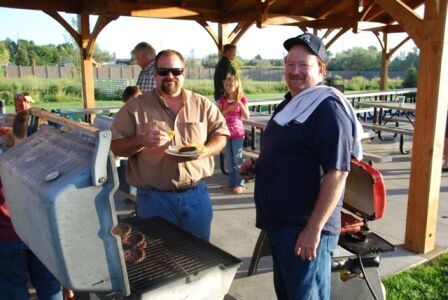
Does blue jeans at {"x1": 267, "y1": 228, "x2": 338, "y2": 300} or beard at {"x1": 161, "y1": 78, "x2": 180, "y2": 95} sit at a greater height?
beard at {"x1": 161, "y1": 78, "x2": 180, "y2": 95}

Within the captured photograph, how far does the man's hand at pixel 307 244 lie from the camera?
72.4 inches

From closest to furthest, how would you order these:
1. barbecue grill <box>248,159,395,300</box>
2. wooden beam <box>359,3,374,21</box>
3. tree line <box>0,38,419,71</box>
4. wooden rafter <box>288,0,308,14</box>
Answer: barbecue grill <box>248,159,395,300</box> → wooden beam <box>359,3,374,21</box> → wooden rafter <box>288,0,308,14</box> → tree line <box>0,38,419,71</box>

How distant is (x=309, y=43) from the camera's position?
6.23 ft

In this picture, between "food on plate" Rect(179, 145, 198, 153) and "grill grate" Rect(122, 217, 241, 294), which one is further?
"food on plate" Rect(179, 145, 198, 153)

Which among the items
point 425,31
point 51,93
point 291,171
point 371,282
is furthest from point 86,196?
point 51,93

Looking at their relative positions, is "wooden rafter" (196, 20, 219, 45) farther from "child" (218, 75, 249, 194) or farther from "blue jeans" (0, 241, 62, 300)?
"blue jeans" (0, 241, 62, 300)

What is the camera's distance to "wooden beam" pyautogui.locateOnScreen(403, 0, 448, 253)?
3.34 meters

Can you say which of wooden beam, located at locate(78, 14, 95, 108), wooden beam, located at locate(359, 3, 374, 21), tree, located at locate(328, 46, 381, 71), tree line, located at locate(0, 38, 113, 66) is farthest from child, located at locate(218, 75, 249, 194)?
tree, located at locate(328, 46, 381, 71)

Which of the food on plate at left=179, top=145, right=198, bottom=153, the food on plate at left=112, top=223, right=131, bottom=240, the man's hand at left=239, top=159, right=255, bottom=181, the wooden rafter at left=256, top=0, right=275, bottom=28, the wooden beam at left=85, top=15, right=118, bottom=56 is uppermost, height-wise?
the wooden rafter at left=256, top=0, right=275, bottom=28

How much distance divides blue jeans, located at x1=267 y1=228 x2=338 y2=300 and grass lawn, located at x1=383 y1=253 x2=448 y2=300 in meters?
1.30

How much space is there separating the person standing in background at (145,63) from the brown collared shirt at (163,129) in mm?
2243

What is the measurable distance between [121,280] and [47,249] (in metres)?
0.27

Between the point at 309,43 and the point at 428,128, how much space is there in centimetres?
207

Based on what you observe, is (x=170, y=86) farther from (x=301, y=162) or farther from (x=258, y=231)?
(x=258, y=231)
